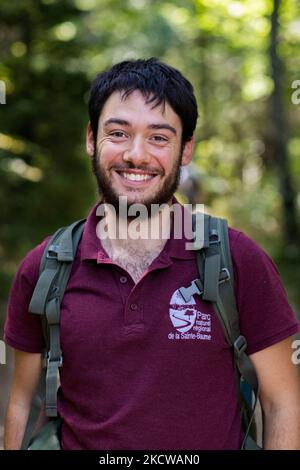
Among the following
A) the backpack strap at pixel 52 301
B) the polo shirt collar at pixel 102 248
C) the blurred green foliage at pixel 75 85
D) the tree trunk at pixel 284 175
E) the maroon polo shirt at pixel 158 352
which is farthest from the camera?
the tree trunk at pixel 284 175

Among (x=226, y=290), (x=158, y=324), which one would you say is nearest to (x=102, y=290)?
(x=158, y=324)

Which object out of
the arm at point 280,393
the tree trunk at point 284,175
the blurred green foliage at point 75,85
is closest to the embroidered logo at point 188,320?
the arm at point 280,393

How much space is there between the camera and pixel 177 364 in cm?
256

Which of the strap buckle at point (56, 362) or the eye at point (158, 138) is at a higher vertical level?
the eye at point (158, 138)

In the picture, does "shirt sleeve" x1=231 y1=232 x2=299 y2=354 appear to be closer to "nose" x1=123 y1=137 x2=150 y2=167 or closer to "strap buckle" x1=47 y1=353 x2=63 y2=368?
"nose" x1=123 y1=137 x2=150 y2=167

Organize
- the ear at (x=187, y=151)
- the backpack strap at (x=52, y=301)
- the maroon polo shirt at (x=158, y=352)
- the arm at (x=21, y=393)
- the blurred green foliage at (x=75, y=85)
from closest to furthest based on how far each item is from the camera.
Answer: the maroon polo shirt at (x=158, y=352) → the backpack strap at (x=52, y=301) → the arm at (x=21, y=393) → the ear at (x=187, y=151) → the blurred green foliage at (x=75, y=85)

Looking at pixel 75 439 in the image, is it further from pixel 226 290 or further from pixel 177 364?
pixel 226 290

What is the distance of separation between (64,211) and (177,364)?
10.8 meters

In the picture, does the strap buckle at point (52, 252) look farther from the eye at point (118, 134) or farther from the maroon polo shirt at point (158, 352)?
the eye at point (118, 134)

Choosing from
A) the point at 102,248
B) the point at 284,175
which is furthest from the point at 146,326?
the point at 284,175

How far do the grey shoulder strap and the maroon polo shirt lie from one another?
0.14 feet

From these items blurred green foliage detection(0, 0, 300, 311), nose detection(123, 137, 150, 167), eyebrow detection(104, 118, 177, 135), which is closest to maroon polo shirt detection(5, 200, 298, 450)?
nose detection(123, 137, 150, 167)

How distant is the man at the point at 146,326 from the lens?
2.55 meters

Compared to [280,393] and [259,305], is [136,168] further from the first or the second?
[280,393]
